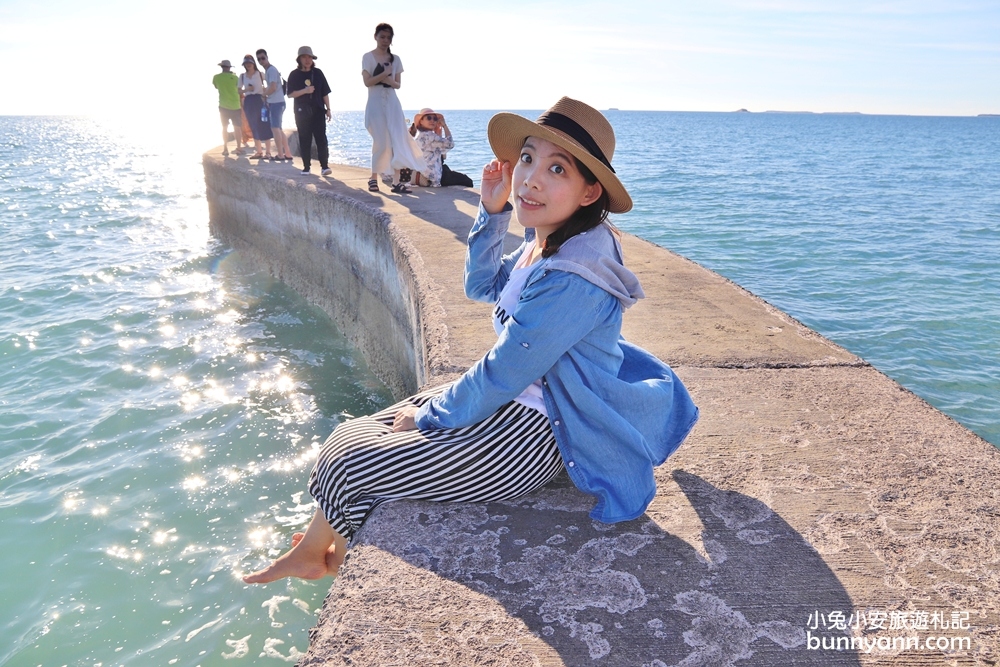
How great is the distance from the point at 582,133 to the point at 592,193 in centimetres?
20

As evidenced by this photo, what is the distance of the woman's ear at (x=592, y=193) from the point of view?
2271mm

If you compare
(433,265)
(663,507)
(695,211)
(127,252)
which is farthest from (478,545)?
(695,211)

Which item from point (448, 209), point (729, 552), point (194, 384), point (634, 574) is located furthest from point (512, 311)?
point (448, 209)

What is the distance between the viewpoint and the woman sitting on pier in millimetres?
2176

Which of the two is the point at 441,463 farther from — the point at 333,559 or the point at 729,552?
the point at 729,552

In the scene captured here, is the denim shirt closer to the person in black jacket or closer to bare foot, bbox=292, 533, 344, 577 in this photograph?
bare foot, bbox=292, 533, 344, 577

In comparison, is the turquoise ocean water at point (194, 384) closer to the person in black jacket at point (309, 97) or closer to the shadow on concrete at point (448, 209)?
the shadow on concrete at point (448, 209)

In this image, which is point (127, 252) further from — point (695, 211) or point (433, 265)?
point (695, 211)

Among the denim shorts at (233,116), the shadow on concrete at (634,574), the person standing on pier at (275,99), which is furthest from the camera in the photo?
the denim shorts at (233,116)

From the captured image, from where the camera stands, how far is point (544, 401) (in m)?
2.36

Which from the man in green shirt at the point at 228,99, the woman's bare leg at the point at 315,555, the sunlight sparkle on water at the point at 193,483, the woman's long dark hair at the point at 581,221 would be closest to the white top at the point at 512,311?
the woman's long dark hair at the point at 581,221

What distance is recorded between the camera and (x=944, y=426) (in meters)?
3.05

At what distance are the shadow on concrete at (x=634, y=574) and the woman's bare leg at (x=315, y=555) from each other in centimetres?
26

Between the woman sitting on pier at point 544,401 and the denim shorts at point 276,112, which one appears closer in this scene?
the woman sitting on pier at point 544,401
